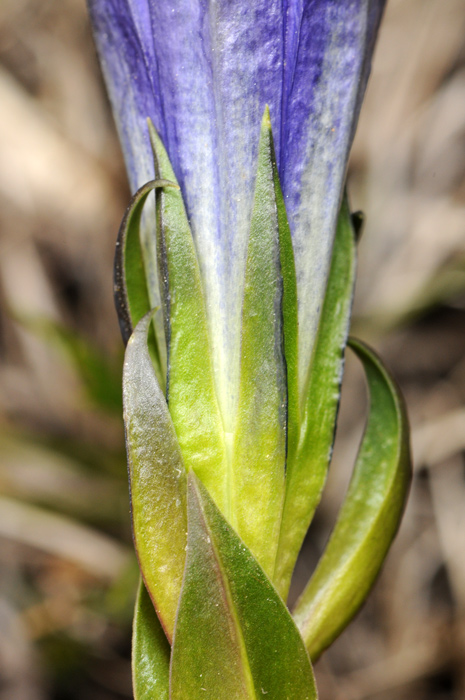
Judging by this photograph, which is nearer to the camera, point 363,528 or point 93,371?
point 363,528

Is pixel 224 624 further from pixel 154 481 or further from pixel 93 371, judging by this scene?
pixel 93 371

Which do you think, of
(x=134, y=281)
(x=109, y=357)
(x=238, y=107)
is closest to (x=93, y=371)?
(x=109, y=357)

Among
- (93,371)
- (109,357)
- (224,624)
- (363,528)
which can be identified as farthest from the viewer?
(109,357)

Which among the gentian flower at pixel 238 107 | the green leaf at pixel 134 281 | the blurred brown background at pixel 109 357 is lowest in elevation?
the blurred brown background at pixel 109 357

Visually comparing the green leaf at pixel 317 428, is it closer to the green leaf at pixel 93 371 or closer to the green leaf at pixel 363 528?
the green leaf at pixel 363 528

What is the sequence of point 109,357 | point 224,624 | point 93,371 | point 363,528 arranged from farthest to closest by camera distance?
point 109,357, point 93,371, point 363,528, point 224,624

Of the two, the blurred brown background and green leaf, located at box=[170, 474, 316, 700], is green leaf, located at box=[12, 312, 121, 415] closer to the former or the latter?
the blurred brown background

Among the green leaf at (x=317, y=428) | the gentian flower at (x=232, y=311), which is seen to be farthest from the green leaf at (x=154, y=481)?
the green leaf at (x=317, y=428)
